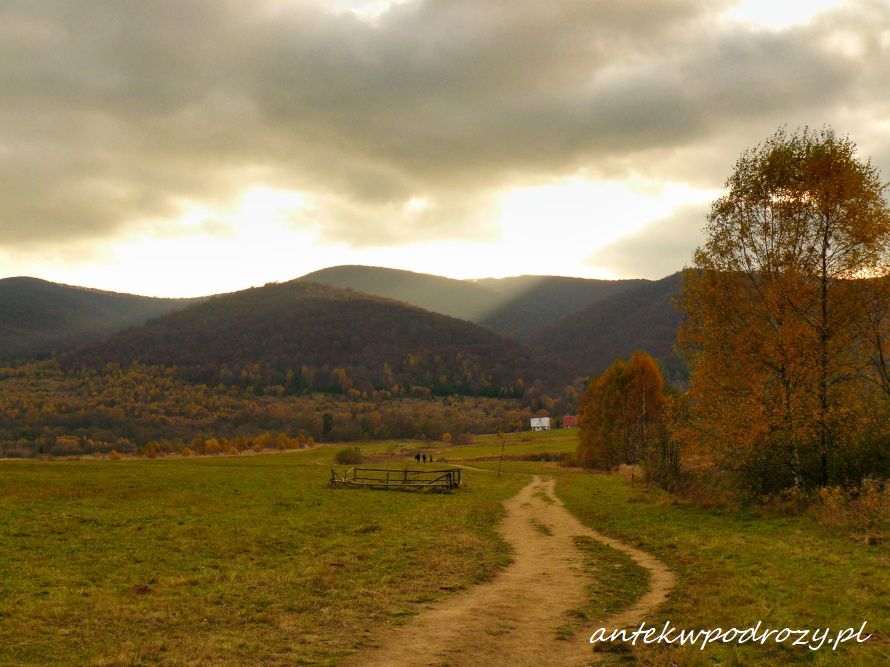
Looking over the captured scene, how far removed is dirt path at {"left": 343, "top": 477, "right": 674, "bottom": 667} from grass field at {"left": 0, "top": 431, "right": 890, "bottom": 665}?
1.66ft

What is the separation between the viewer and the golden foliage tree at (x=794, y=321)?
27.2 m

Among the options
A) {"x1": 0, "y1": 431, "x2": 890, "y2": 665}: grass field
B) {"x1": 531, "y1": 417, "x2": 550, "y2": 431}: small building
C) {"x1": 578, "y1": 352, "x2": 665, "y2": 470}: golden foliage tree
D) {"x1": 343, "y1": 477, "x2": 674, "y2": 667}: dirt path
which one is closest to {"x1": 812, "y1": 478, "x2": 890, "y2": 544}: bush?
{"x1": 0, "y1": 431, "x2": 890, "y2": 665}: grass field

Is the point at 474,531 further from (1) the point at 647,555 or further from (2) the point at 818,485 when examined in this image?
(2) the point at 818,485

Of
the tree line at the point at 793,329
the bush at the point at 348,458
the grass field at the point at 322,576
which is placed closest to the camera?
the grass field at the point at 322,576

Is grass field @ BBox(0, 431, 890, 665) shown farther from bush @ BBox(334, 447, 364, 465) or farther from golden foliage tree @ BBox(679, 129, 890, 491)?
bush @ BBox(334, 447, 364, 465)

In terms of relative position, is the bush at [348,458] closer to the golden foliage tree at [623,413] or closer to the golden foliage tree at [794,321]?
the golden foliage tree at [623,413]

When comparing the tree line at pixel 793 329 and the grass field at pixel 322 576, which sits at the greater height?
the tree line at pixel 793 329

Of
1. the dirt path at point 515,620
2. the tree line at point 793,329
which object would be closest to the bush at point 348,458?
the tree line at point 793,329

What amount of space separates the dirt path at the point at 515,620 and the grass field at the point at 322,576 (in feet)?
1.66

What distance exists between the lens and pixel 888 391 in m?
29.6

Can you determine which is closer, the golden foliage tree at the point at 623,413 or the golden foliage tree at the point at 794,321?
the golden foliage tree at the point at 794,321

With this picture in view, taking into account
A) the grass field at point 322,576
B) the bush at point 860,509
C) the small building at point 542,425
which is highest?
the bush at point 860,509

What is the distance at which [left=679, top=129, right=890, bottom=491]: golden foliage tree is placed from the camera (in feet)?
89.2

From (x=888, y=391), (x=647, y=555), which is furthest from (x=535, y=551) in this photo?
(x=888, y=391)
